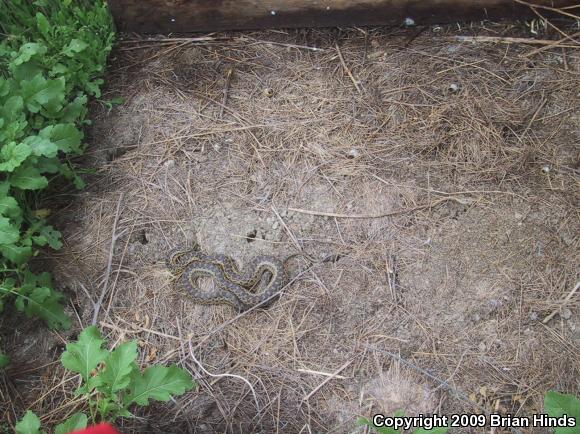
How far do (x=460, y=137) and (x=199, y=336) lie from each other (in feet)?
6.84

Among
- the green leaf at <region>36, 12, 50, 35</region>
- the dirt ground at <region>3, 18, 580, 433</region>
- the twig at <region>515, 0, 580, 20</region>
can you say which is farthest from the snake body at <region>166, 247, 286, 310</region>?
the twig at <region>515, 0, 580, 20</region>

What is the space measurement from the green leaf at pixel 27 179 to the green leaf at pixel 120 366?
122cm

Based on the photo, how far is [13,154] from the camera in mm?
3133

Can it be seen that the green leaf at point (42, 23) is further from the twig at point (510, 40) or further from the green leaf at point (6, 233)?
the twig at point (510, 40)

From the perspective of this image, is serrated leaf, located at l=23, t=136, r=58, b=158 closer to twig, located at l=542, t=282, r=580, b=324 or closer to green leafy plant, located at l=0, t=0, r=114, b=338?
green leafy plant, located at l=0, t=0, r=114, b=338

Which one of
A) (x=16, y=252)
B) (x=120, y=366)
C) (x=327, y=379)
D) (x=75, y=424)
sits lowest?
(x=327, y=379)

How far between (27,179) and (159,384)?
1510 millimetres

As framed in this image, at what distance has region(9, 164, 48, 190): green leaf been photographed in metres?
3.26

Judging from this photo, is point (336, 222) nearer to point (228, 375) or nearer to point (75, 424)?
point (228, 375)

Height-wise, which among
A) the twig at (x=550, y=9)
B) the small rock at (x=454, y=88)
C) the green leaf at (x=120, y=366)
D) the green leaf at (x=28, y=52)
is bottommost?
the green leaf at (x=120, y=366)

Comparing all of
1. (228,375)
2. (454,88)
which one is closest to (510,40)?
(454,88)

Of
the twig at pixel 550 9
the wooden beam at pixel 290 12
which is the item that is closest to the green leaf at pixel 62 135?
the wooden beam at pixel 290 12

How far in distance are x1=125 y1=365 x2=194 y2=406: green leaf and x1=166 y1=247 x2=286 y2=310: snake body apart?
62 cm

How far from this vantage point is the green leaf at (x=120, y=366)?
2650mm
